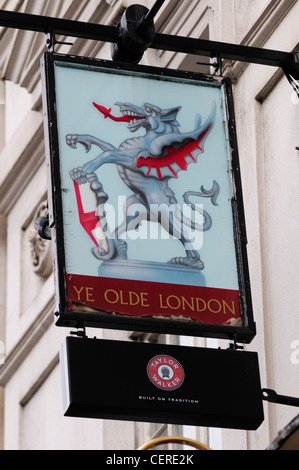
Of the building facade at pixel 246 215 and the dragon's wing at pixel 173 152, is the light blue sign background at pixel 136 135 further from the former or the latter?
the building facade at pixel 246 215

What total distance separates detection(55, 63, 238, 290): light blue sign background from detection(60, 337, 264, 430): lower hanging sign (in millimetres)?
587

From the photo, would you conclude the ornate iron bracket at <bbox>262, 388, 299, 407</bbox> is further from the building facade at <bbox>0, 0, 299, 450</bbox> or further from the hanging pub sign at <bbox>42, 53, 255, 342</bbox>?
the building facade at <bbox>0, 0, 299, 450</bbox>

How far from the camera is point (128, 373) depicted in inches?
401

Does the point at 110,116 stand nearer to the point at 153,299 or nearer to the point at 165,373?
the point at 153,299

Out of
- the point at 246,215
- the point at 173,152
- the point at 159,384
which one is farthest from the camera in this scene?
the point at 246,215

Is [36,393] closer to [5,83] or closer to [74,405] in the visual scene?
[5,83]

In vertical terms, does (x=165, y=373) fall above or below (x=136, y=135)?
below

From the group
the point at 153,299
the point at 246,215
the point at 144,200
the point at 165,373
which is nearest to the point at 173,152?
the point at 144,200

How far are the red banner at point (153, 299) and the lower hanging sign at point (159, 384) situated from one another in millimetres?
254

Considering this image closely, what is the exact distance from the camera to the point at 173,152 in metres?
11.3

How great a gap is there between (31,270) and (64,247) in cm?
924

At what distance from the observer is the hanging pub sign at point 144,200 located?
416 inches

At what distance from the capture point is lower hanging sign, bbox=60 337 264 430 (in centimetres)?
1008

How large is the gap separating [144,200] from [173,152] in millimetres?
461
